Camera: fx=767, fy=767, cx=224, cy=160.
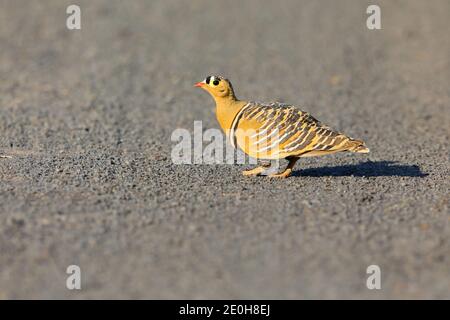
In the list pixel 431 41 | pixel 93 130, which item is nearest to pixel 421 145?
pixel 93 130

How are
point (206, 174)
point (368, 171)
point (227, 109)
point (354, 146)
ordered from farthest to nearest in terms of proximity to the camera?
point (368, 171)
point (206, 174)
point (227, 109)
point (354, 146)

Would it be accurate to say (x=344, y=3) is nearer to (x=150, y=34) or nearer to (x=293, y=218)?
(x=150, y=34)

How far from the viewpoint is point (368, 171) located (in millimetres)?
8484

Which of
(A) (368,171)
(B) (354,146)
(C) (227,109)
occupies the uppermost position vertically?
(C) (227,109)

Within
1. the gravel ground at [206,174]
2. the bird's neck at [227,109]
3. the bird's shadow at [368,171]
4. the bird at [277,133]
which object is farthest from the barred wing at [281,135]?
the bird's shadow at [368,171]

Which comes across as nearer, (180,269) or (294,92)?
(180,269)

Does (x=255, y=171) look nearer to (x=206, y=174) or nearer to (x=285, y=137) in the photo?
(x=206, y=174)

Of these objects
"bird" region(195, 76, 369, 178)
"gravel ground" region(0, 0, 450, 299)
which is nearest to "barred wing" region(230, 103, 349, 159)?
"bird" region(195, 76, 369, 178)

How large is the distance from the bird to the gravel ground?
38 centimetres

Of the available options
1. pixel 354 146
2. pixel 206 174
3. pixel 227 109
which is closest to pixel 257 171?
pixel 206 174

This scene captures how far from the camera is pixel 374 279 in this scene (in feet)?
18.6

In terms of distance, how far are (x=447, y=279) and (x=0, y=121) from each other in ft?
22.7

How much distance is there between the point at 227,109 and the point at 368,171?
175cm
